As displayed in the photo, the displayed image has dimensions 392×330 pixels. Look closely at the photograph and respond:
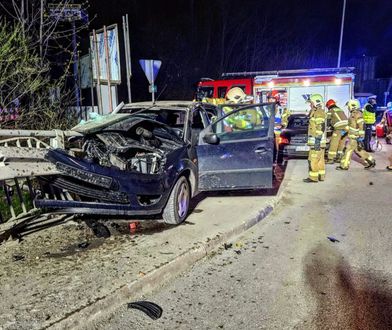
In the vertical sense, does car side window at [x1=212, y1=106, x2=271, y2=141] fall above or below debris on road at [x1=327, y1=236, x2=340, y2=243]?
above

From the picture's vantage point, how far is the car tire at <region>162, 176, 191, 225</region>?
4.93 metres

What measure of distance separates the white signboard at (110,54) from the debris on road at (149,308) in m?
7.58

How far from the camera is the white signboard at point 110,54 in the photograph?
31.7ft

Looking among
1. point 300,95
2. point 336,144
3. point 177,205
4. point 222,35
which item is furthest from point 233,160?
point 222,35

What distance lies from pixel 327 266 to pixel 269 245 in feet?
2.60

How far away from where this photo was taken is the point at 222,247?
14.8 feet

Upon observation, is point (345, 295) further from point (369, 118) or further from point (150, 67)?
point (369, 118)

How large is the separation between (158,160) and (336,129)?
22.1 feet

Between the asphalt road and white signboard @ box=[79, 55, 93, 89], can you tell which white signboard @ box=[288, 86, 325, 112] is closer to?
white signboard @ box=[79, 55, 93, 89]

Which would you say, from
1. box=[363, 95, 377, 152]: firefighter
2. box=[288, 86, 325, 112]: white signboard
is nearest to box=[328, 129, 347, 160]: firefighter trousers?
box=[363, 95, 377, 152]: firefighter

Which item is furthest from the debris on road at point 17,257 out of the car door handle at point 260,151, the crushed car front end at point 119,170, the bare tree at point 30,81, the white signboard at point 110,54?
the white signboard at point 110,54

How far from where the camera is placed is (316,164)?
8.23m

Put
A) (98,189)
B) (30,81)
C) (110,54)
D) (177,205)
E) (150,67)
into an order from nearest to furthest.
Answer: (98,189) < (177,205) < (30,81) < (150,67) < (110,54)

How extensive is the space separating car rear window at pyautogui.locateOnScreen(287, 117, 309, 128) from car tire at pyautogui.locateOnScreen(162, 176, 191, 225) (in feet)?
20.6
